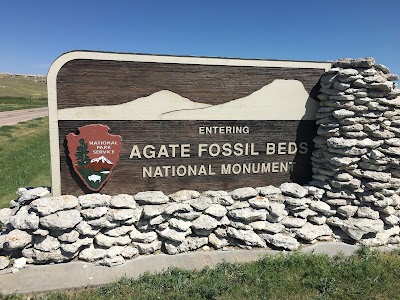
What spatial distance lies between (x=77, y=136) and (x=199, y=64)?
2.51 meters

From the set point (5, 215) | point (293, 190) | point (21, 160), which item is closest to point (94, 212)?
point (5, 215)

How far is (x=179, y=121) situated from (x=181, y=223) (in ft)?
6.05

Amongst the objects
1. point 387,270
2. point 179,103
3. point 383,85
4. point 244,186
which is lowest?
point 387,270

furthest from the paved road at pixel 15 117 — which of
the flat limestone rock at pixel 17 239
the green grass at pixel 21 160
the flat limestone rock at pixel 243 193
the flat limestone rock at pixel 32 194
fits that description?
the flat limestone rock at pixel 243 193

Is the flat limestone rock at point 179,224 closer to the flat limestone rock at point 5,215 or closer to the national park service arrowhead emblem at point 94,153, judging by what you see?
the national park service arrowhead emblem at point 94,153

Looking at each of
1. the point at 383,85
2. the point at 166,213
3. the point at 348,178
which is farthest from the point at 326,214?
the point at 166,213

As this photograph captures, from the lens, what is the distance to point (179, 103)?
5.72 m

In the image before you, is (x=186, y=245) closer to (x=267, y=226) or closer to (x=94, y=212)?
(x=267, y=226)

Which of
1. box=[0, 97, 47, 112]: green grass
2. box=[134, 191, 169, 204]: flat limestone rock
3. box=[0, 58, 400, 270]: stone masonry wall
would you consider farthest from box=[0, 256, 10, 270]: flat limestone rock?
box=[0, 97, 47, 112]: green grass

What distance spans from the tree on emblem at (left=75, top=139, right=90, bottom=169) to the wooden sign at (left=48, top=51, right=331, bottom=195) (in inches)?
0.7

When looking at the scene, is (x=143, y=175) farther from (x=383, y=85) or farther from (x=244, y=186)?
(x=383, y=85)

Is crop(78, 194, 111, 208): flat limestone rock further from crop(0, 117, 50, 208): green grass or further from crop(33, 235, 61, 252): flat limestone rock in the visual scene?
crop(0, 117, 50, 208): green grass

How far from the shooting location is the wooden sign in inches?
209

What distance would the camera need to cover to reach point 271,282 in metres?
4.38
